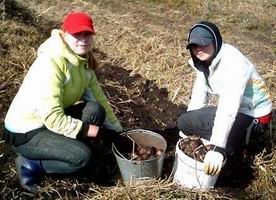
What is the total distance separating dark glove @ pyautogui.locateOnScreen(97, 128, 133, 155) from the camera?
3.61m

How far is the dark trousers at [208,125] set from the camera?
355 cm

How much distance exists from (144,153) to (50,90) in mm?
845

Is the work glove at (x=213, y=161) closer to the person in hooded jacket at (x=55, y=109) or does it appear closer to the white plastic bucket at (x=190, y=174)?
the white plastic bucket at (x=190, y=174)

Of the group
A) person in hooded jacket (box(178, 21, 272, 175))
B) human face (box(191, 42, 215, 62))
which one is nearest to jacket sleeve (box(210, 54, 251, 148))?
person in hooded jacket (box(178, 21, 272, 175))

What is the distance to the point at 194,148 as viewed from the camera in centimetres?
343

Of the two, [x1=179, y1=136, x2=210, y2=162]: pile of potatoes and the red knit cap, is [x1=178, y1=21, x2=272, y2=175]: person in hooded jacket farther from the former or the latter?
the red knit cap

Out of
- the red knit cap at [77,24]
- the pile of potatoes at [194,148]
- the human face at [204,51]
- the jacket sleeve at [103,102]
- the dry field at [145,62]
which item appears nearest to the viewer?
the red knit cap at [77,24]

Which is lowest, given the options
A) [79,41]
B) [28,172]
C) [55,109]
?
[28,172]

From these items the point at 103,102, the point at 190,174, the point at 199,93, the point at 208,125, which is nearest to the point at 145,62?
the point at 103,102

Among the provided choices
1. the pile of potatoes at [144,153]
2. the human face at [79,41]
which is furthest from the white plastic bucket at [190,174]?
the human face at [79,41]

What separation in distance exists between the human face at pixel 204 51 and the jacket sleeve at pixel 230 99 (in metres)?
0.15

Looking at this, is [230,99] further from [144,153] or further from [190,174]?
[144,153]

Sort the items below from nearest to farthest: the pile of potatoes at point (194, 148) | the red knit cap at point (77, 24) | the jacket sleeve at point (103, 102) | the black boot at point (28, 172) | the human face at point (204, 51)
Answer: the red knit cap at point (77, 24) < the human face at point (204, 51) < the pile of potatoes at point (194, 148) < the black boot at point (28, 172) < the jacket sleeve at point (103, 102)

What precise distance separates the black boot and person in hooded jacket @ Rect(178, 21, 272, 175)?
3.89 ft
